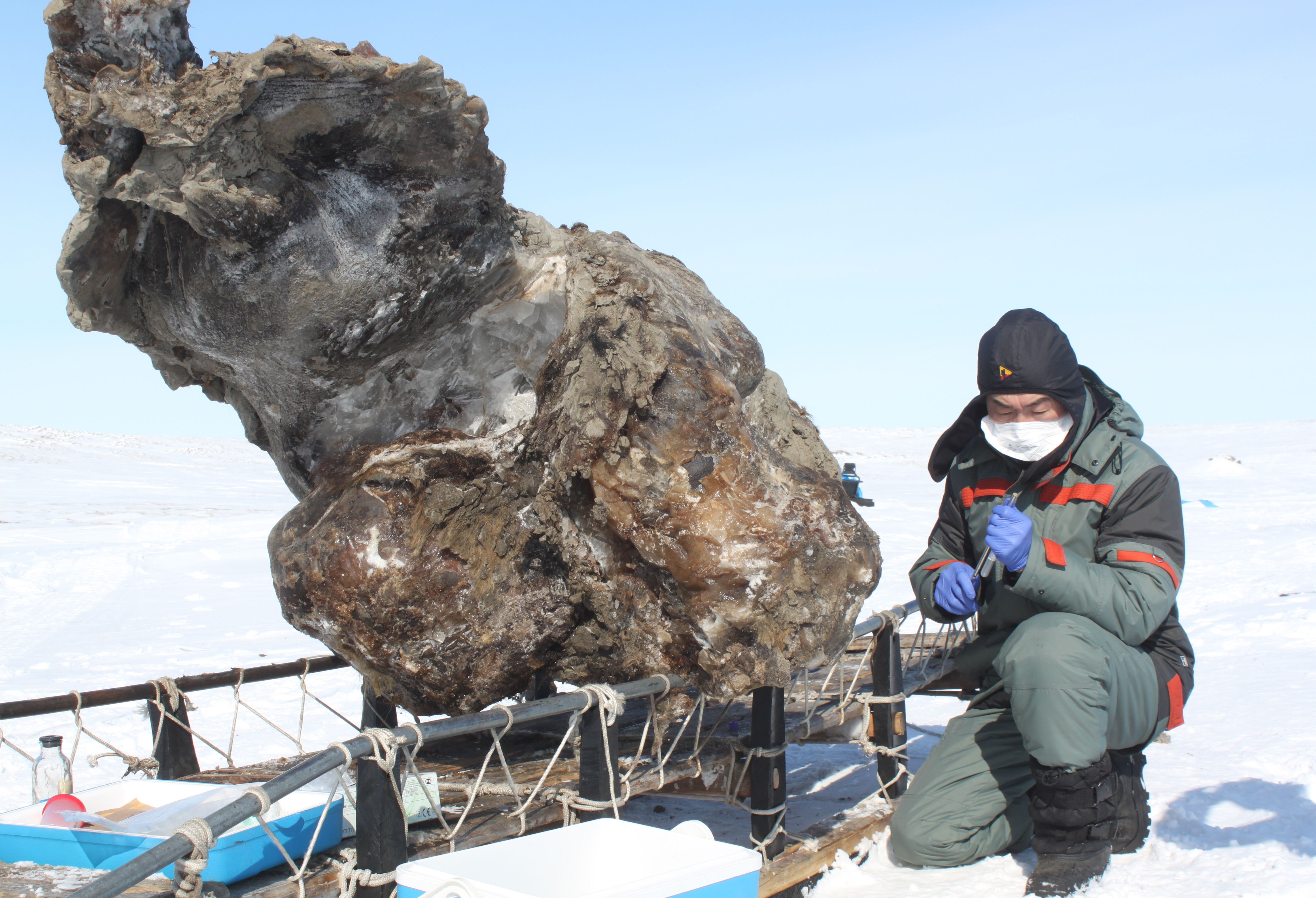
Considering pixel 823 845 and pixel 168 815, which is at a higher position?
pixel 168 815

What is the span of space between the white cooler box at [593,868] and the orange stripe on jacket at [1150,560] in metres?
1.50

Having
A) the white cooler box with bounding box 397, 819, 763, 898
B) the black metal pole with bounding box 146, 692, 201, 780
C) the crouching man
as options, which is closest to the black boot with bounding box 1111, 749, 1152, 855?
the crouching man

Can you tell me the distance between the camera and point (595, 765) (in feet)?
8.73

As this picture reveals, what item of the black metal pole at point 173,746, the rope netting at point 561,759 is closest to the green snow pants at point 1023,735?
the rope netting at point 561,759

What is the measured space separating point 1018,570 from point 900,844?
99cm

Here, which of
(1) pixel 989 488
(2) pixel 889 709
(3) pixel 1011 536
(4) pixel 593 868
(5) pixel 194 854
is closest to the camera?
(5) pixel 194 854

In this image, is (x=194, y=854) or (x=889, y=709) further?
(x=889, y=709)

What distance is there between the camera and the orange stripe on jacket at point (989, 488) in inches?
129

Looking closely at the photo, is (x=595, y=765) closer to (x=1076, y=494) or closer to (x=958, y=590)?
(x=958, y=590)

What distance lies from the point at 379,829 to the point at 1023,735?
180 cm

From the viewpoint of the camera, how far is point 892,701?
11.4 feet

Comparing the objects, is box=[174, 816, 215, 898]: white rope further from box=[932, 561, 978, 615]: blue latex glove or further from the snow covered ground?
box=[932, 561, 978, 615]: blue latex glove

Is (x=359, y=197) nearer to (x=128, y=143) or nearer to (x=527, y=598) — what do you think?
(x=128, y=143)

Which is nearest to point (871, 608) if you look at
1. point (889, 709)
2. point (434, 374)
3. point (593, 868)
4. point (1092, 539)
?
point (889, 709)
